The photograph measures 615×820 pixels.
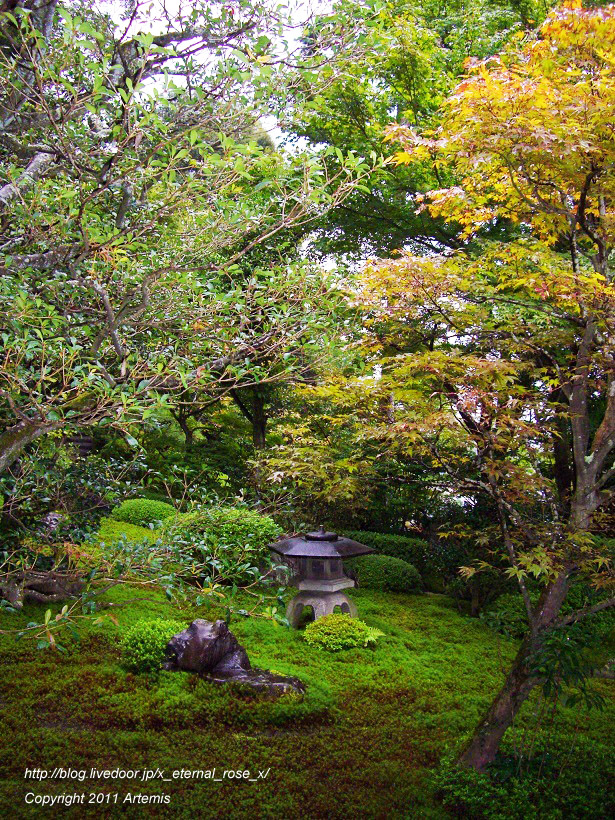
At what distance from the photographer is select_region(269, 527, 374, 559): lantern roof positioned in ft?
23.6

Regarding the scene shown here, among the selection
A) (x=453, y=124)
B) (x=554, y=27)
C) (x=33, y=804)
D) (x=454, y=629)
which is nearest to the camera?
(x=33, y=804)

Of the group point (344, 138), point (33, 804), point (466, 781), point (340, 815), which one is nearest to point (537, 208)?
point (466, 781)

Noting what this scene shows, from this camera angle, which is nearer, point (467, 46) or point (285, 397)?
point (467, 46)

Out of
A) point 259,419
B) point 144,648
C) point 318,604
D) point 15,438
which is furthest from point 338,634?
point 259,419

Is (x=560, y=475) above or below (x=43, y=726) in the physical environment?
above

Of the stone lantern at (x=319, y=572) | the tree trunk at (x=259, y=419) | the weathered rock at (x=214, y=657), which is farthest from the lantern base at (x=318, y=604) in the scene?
the tree trunk at (x=259, y=419)

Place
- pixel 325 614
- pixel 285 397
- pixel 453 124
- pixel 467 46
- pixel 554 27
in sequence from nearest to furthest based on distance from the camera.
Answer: pixel 554 27 < pixel 453 124 < pixel 325 614 < pixel 467 46 < pixel 285 397

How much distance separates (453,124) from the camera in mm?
4121

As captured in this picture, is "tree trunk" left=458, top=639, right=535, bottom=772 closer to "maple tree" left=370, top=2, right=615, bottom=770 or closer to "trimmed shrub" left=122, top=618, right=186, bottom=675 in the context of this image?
"maple tree" left=370, top=2, right=615, bottom=770

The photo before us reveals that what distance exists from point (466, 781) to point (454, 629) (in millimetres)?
3916

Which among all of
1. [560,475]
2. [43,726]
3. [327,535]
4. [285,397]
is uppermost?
[285,397]

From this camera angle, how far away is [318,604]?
722 cm

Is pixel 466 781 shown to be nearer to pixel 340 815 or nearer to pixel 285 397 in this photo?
pixel 340 815

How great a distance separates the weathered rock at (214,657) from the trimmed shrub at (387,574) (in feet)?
Answer: 13.4
